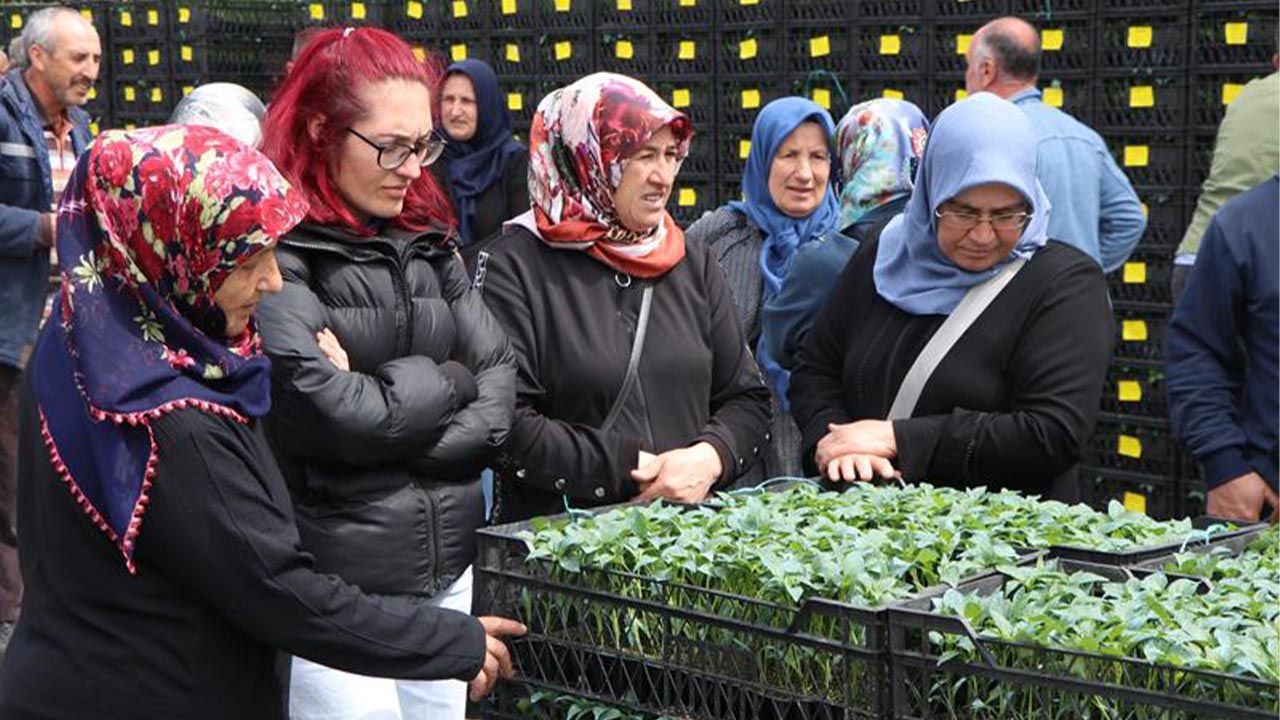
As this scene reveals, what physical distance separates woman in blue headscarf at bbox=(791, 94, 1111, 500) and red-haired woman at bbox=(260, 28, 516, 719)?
775 millimetres

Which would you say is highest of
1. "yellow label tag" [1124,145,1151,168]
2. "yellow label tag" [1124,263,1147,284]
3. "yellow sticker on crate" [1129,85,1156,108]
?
"yellow sticker on crate" [1129,85,1156,108]

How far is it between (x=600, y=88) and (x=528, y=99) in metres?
4.87

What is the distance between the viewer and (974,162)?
12.2 feet

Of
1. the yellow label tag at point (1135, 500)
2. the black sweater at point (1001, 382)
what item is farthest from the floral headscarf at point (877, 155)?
the yellow label tag at point (1135, 500)

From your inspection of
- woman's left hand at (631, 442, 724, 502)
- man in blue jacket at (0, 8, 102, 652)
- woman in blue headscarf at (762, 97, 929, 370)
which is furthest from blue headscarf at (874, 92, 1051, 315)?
man in blue jacket at (0, 8, 102, 652)

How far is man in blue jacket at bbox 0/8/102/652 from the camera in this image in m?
6.17

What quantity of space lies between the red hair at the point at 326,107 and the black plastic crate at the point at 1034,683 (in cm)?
147

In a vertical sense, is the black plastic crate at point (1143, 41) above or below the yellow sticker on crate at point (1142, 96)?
above

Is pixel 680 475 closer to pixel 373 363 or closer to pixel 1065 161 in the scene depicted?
pixel 373 363

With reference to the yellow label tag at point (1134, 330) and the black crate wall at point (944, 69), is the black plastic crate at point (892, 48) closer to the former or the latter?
the black crate wall at point (944, 69)

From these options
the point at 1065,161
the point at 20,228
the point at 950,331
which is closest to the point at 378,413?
the point at 950,331

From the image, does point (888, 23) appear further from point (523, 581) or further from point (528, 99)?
point (523, 581)

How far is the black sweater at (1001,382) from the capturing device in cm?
363

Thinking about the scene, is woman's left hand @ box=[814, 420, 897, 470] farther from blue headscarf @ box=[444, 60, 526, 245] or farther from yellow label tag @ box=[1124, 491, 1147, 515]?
blue headscarf @ box=[444, 60, 526, 245]
